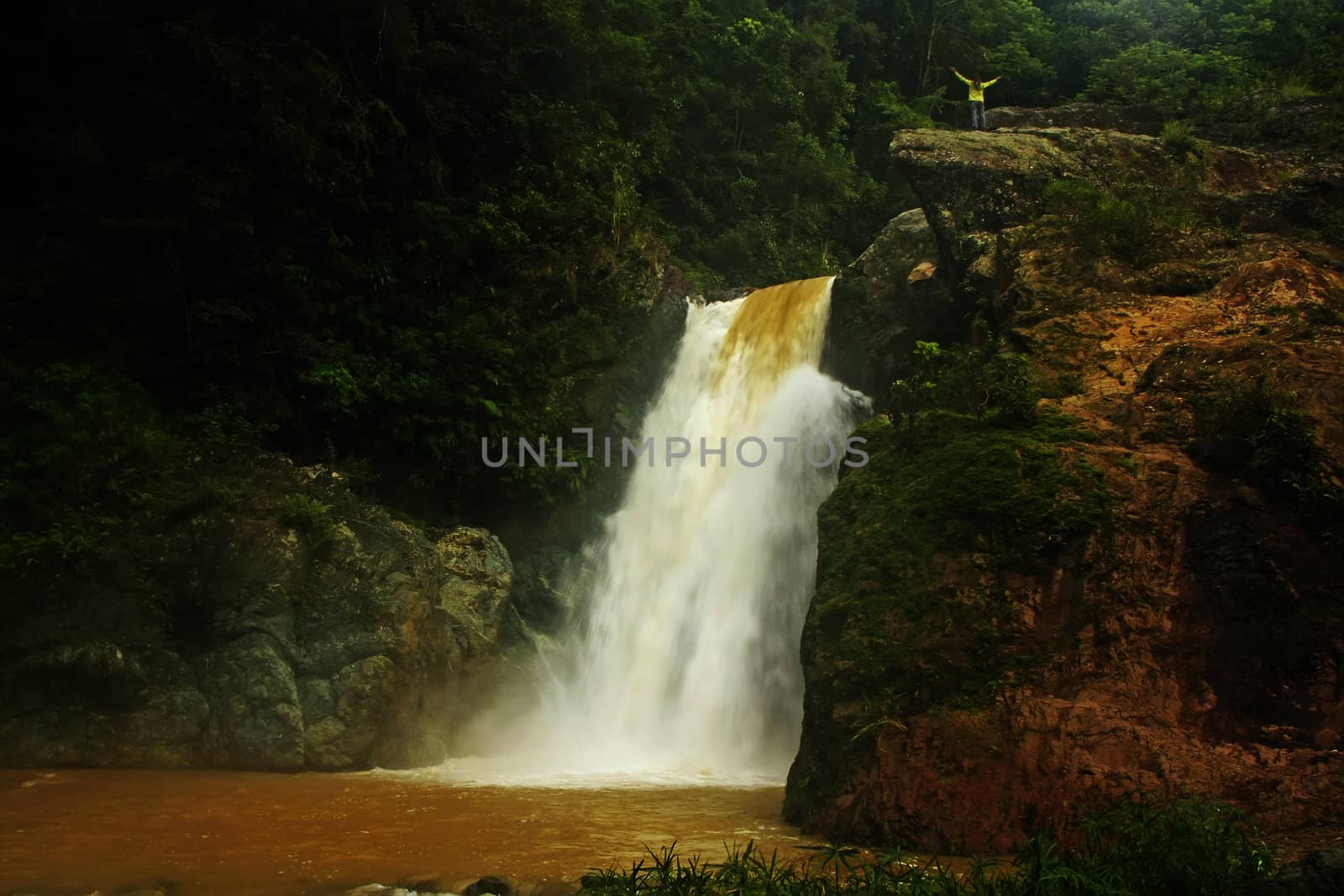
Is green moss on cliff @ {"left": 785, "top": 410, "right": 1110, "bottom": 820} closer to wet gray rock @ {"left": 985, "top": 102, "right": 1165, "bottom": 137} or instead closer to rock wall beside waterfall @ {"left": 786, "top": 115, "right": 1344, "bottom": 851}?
rock wall beside waterfall @ {"left": 786, "top": 115, "right": 1344, "bottom": 851}

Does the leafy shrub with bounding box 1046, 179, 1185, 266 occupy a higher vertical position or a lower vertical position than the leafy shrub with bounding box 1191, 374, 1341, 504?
higher

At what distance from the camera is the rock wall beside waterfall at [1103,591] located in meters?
5.84

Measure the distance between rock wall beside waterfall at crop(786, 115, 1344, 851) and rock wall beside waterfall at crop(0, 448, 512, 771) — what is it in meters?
5.12

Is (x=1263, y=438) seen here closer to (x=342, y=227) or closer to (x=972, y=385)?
(x=972, y=385)

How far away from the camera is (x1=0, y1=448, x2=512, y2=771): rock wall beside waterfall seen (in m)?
9.43

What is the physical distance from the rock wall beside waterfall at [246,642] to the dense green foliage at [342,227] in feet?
2.95

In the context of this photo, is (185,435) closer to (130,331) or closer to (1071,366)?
(130,331)

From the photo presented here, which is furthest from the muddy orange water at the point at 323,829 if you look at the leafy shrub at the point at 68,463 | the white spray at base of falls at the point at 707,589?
the leafy shrub at the point at 68,463

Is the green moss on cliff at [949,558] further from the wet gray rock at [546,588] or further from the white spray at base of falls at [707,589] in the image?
the wet gray rock at [546,588]

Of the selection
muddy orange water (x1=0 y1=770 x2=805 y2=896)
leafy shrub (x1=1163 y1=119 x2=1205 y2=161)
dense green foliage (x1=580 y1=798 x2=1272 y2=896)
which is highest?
leafy shrub (x1=1163 y1=119 x2=1205 y2=161)

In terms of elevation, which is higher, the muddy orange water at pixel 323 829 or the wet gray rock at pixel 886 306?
the wet gray rock at pixel 886 306

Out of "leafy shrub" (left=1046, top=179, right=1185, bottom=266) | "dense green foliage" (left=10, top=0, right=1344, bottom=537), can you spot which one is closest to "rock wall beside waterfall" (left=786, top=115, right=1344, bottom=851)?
"leafy shrub" (left=1046, top=179, right=1185, bottom=266)

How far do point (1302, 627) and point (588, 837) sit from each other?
16.1 feet

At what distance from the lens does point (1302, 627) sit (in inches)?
241
